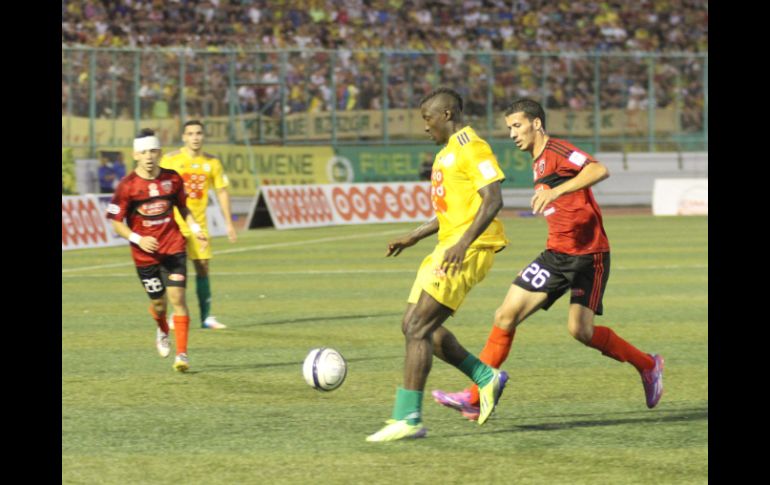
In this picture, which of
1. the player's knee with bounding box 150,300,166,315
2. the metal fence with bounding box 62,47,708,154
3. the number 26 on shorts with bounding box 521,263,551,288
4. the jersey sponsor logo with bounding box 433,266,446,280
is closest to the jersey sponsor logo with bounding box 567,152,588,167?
the number 26 on shorts with bounding box 521,263,551,288

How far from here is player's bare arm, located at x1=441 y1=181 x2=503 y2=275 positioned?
26.2ft

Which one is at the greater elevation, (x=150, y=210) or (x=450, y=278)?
(x=150, y=210)

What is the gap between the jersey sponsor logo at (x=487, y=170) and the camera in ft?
26.6

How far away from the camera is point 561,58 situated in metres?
36.1

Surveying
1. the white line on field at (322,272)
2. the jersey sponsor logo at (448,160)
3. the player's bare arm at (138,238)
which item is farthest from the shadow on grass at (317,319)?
the jersey sponsor logo at (448,160)

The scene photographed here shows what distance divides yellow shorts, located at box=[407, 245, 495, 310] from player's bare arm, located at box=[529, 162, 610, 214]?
1.40 feet

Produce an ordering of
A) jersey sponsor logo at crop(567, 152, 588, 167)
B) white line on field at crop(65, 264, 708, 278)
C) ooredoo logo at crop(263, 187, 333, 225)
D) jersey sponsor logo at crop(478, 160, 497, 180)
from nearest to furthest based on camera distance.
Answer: jersey sponsor logo at crop(478, 160, 497, 180), jersey sponsor logo at crop(567, 152, 588, 167), white line on field at crop(65, 264, 708, 278), ooredoo logo at crop(263, 187, 333, 225)

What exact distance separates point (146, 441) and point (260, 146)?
25380mm

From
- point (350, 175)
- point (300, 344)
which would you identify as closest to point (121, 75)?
point (350, 175)

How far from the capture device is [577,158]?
898 cm

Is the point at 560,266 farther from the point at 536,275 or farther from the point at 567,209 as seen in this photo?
the point at 567,209

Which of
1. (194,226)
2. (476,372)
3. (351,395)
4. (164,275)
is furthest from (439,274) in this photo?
(194,226)

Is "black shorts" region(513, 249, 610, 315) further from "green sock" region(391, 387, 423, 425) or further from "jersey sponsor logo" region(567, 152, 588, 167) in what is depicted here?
"green sock" region(391, 387, 423, 425)

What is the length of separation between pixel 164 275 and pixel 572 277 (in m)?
4.37
